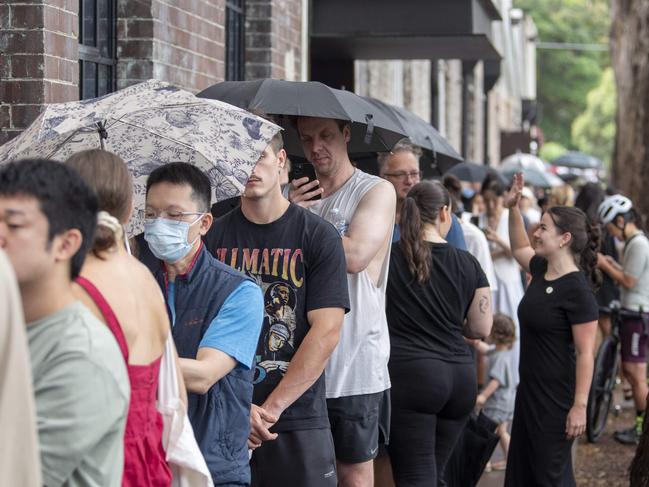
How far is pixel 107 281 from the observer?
10.5ft

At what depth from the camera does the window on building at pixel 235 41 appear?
31.6 ft

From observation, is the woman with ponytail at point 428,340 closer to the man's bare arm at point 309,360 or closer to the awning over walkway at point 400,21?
the man's bare arm at point 309,360

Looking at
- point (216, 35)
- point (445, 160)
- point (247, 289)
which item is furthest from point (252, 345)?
point (445, 160)

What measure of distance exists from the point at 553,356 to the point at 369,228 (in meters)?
2.01

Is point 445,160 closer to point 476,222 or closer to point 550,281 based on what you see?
point 476,222

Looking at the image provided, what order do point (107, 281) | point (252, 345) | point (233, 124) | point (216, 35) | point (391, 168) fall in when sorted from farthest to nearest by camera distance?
point (216, 35) < point (391, 168) < point (233, 124) < point (252, 345) < point (107, 281)

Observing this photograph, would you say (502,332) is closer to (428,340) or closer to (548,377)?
(548,377)

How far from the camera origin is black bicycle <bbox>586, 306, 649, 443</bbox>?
Answer: 10.9 metres

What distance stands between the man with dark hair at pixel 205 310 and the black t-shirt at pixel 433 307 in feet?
7.60

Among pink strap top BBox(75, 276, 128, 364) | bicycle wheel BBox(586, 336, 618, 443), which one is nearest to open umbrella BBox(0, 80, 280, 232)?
pink strap top BBox(75, 276, 128, 364)

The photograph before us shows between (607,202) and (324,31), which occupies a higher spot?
(324,31)

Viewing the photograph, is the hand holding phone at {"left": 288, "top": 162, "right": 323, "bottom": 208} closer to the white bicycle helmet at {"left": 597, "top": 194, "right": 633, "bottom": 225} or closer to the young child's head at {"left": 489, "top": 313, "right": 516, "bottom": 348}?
the young child's head at {"left": 489, "top": 313, "right": 516, "bottom": 348}

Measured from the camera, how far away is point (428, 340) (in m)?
6.39

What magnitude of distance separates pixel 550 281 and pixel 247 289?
3164mm
